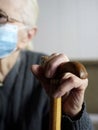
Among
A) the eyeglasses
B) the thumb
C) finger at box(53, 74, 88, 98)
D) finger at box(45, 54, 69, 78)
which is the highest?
the eyeglasses

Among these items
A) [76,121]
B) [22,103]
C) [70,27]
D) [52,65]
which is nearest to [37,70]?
[52,65]

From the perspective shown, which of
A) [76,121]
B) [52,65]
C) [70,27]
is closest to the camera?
[52,65]

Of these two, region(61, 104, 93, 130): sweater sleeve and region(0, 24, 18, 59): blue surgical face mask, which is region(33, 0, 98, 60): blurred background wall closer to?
region(0, 24, 18, 59): blue surgical face mask

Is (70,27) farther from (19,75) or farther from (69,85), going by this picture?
(69,85)

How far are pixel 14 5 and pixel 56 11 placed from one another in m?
0.83

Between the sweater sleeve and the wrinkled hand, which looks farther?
the sweater sleeve

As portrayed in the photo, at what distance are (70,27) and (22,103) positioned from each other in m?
0.98

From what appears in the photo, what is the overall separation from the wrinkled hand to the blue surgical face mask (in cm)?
46

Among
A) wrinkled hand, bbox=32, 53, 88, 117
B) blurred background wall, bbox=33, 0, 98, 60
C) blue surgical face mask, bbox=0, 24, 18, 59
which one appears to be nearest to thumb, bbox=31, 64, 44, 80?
wrinkled hand, bbox=32, 53, 88, 117

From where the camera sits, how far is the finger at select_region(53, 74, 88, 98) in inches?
25.3

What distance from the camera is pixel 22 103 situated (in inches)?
43.3

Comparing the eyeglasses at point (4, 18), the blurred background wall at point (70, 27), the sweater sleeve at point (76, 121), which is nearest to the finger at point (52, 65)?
the sweater sleeve at point (76, 121)

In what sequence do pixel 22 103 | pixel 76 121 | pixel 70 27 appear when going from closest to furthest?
pixel 76 121
pixel 22 103
pixel 70 27

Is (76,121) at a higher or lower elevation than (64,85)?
lower
